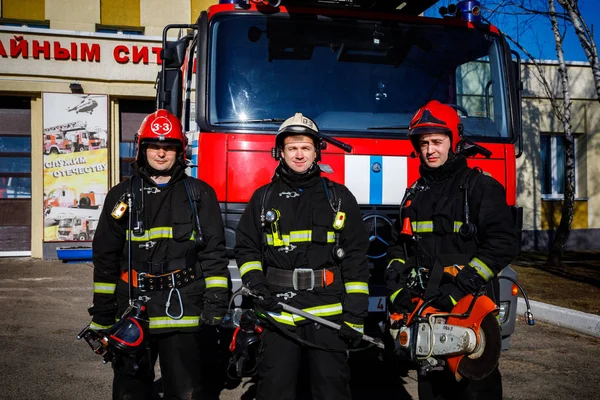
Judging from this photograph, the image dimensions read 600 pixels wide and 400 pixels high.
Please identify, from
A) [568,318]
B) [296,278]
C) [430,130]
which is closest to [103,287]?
[296,278]

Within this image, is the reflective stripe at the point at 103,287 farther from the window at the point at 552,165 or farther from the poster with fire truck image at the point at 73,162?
the window at the point at 552,165

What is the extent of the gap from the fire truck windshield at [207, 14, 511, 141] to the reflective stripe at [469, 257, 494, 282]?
5.52ft

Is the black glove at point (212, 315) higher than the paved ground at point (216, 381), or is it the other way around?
the black glove at point (212, 315)

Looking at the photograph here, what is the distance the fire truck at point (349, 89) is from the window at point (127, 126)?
371 inches

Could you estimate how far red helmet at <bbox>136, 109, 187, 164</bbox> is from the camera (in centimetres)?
331

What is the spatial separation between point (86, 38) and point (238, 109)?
10278 millimetres

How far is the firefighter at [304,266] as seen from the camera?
300cm

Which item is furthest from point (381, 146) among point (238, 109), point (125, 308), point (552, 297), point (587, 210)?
point (587, 210)

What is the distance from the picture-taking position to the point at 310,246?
3.13 m

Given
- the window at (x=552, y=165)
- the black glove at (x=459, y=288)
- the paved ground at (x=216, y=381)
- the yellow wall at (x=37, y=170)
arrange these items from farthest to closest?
the window at (x=552, y=165)
the yellow wall at (x=37, y=170)
the paved ground at (x=216, y=381)
the black glove at (x=459, y=288)

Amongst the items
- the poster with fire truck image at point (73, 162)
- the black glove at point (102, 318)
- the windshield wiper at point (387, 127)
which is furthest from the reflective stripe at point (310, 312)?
the poster with fire truck image at point (73, 162)

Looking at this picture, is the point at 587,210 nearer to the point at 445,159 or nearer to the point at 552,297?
the point at 552,297

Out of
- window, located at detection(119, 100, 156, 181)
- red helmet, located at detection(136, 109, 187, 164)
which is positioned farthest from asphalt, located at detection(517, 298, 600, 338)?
window, located at detection(119, 100, 156, 181)

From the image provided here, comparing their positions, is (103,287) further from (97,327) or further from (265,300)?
(265,300)
